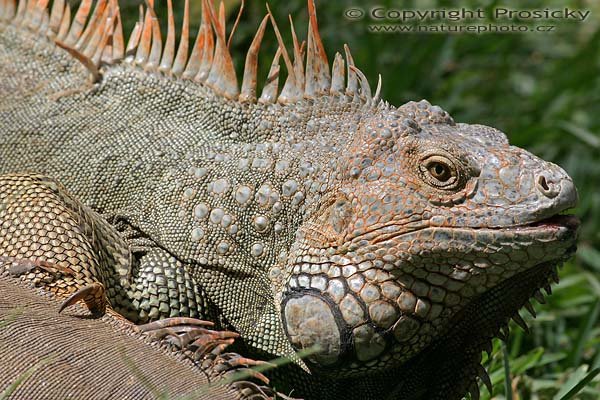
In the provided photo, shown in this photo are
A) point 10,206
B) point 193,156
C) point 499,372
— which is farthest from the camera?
point 499,372

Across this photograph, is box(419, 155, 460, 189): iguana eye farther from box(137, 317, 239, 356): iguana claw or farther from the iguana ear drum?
box(137, 317, 239, 356): iguana claw

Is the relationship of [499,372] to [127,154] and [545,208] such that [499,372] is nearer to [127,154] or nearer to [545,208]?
[545,208]

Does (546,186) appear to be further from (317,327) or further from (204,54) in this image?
(204,54)

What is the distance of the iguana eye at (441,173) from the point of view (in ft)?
12.3

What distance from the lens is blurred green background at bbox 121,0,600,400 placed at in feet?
23.2

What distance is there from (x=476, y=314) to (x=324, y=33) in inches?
176

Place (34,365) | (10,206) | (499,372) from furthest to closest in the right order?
(499,372) < (10,206) < (34,365)

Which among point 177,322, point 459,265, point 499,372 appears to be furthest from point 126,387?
point 499,372

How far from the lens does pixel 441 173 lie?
3.76 m

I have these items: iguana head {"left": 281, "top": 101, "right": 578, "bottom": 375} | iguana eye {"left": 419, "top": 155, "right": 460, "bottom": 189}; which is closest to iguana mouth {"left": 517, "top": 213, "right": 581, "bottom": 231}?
iguana head {"left": 281, "top": 101, "right": 578, "bottom": 375}

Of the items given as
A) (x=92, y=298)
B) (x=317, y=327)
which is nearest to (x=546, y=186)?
(x=317, y=327)

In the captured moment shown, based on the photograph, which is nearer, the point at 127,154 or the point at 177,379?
the point at 177,379

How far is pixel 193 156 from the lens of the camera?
4301 millimetres

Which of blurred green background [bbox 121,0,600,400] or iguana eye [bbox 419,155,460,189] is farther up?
blurred green background [bbox 121,0,600,400]
